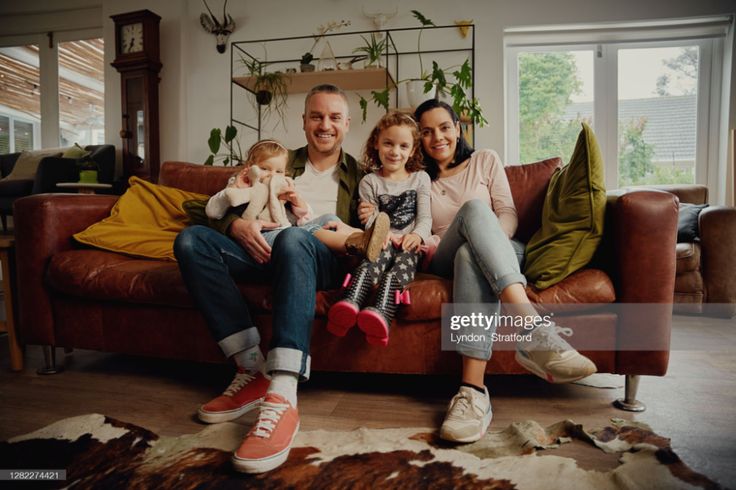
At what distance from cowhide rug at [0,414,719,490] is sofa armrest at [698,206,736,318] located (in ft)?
6.30

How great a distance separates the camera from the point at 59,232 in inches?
65.4

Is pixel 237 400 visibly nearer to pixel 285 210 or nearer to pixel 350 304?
pixel 350 304

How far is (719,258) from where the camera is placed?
2553 millimetres

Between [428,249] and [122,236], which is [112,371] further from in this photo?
[428,249]

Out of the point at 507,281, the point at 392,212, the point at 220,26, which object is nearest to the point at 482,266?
the point at 507,281

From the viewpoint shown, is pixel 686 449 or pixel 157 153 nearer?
pixel 686 449

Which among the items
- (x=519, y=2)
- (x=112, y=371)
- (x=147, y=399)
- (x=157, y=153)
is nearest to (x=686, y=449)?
(x=147, y=399)

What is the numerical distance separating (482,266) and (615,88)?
3563 millimetres

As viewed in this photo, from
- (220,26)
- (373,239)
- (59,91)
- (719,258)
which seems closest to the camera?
(373,239)

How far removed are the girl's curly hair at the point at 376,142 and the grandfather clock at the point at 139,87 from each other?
328cm

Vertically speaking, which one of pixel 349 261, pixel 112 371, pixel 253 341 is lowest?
pixel 112 371

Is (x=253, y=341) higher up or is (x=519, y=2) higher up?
(x=519, y=2)

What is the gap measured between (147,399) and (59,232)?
755 millimetres

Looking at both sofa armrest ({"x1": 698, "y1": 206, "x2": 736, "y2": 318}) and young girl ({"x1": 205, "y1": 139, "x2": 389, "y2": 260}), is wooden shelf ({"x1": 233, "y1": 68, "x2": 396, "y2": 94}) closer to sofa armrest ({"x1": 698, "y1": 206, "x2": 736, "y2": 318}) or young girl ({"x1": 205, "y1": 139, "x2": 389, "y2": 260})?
young girl ({"x1": 205, "y1": 139, "x2": 389, "y2": 260})
